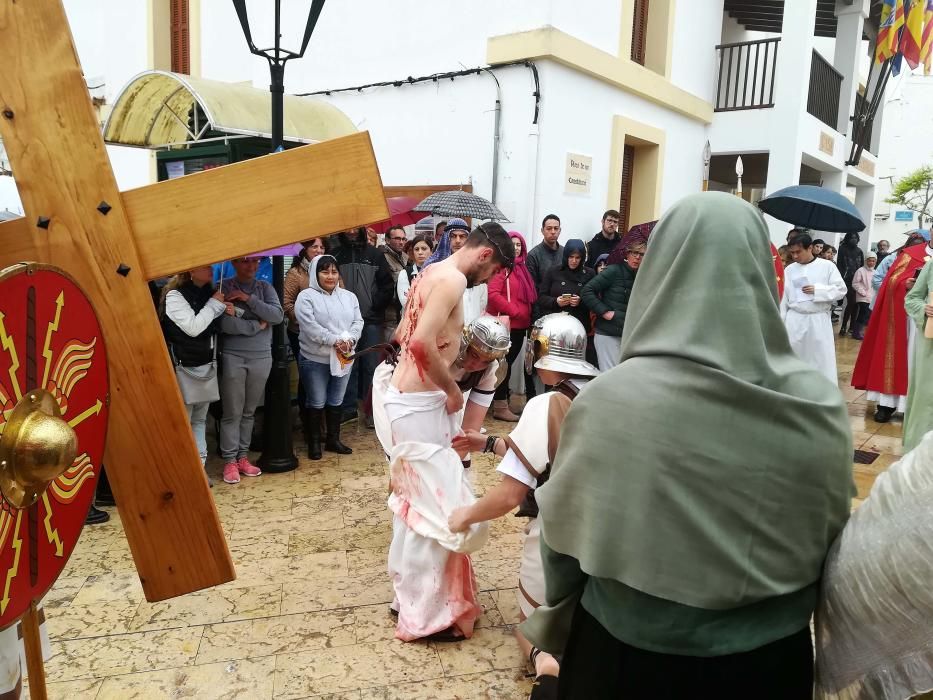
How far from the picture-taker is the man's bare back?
3164mm

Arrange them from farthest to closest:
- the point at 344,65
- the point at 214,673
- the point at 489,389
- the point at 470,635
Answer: the point at 344,65 → the point at 489,389 → the point at 470,635 → the point at 214,673

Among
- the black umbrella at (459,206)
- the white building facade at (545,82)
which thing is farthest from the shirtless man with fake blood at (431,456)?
the white building facade at (545,82)

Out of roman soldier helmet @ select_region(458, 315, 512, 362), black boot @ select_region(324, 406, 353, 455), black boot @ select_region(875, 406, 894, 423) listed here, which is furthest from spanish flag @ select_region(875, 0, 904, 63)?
roman soldier helmet @ select_region(458, 315, 512, 362)

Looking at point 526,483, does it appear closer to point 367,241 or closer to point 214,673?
point 214,673

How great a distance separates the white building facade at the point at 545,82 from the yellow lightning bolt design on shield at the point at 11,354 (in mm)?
6213

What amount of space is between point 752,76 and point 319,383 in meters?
10.1

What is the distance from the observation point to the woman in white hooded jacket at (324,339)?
5.82 metres

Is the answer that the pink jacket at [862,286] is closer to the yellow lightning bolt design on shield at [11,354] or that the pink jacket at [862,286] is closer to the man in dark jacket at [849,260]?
the man in dark jacket at [849,260]

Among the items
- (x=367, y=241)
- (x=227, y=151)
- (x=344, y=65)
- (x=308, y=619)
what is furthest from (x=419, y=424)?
(x=344, y=65)

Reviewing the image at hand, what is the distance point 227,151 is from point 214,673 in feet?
19.6

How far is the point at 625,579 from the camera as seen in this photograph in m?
1.41

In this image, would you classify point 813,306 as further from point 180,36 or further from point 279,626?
point 180,36

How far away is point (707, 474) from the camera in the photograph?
1.33 metres

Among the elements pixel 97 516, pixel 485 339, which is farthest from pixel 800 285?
pixel 97 516
